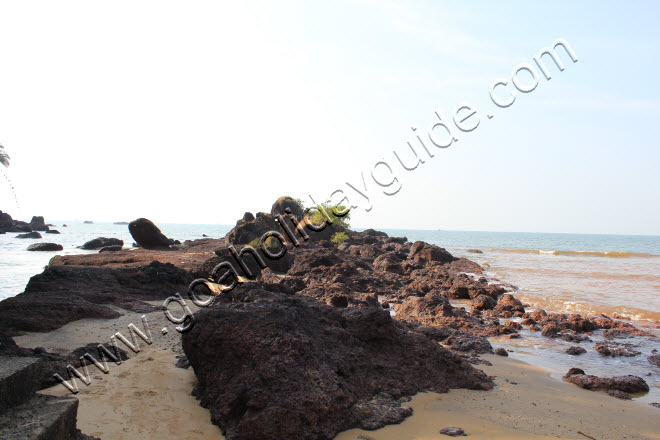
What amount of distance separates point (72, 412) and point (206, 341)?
1.44 meters

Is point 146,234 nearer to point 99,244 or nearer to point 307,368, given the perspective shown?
point 99,244

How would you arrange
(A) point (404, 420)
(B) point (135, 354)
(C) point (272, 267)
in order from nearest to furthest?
(A) point (404, 420)
(B) point (135, 354)
(C) point (272, 267)

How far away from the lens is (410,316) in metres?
9.88

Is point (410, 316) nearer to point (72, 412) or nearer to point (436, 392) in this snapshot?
point (436, 392)

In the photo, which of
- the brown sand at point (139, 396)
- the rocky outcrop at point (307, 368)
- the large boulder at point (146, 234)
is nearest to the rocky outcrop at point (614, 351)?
the rocky outcrop at point (307, 368)

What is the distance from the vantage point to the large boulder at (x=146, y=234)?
27422 mm

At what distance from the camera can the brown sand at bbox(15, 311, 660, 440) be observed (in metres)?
3.97

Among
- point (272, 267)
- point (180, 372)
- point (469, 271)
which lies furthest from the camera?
point (469, 271)

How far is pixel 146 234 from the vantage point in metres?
27.4

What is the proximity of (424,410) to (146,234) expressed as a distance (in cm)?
2589

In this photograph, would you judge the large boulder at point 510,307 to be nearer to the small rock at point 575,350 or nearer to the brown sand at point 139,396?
the small rock at point 575,350

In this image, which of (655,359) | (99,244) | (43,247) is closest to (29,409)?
(655,359)

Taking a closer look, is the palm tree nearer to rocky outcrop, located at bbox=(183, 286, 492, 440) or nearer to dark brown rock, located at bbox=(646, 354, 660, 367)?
rocky outcrop, located at bbox=(183, 286, 492, 440)

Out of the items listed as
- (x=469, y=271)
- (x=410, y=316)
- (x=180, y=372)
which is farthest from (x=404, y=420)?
(x=469, y=271)
